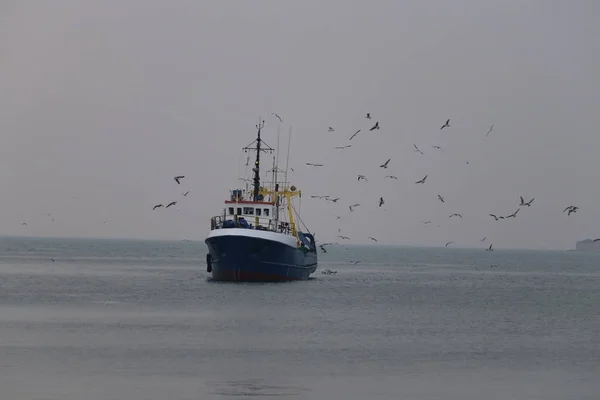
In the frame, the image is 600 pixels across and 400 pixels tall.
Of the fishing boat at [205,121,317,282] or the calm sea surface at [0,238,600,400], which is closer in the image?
the calm sea surface at [0,238,600,400]

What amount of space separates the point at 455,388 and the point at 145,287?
5949 centimetres

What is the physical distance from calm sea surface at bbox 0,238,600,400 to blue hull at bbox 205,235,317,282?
11.1 ft

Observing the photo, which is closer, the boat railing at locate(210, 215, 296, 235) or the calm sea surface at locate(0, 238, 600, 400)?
the calm sea surface at locate(0, 238, 600, 400)

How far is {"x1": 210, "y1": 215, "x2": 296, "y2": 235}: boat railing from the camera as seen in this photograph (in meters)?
90.6

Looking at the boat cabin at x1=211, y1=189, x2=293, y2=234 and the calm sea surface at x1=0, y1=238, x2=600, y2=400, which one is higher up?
the boat cabin at x1=211, y1=189, x2=293, y2=234

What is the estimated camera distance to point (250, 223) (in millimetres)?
92812

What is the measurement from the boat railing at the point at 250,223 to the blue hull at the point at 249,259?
156 cm

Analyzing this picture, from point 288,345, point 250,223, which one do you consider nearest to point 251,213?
point 250,223

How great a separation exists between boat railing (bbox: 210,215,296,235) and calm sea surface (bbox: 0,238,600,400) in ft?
17.3

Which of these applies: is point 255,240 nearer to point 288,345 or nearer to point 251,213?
point 251,213

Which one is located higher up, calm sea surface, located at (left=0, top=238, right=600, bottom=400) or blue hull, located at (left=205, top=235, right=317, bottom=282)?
blue hull, located at (left=205, top=235, right=317, bottom=282)

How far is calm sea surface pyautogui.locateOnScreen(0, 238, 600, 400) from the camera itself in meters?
36.2

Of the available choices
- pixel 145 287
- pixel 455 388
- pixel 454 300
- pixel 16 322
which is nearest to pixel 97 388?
pixel 455 388

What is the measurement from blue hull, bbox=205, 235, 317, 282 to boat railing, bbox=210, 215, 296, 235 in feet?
5.12
